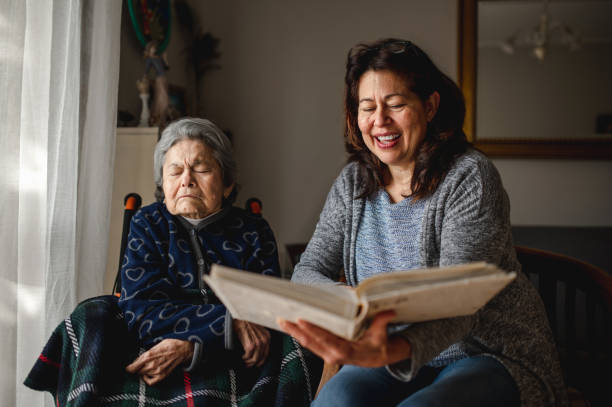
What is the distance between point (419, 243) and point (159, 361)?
71 centimetres

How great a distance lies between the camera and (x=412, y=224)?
4.10 feet

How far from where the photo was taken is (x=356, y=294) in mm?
794

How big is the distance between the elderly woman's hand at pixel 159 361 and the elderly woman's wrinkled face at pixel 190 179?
0.39 m

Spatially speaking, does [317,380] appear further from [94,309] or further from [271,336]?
[94,309]

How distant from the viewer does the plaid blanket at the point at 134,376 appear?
1175mm

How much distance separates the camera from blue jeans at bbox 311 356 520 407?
3.24ft

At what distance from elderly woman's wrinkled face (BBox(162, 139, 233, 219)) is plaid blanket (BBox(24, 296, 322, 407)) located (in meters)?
0.35

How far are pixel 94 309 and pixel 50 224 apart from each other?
434 millimetres

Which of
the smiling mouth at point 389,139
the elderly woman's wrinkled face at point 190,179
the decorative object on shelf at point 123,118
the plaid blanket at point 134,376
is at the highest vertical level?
the decorative object on shelf at point 123,118

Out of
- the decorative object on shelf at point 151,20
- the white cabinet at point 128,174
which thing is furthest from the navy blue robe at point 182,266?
the decorative object on shelf at point 151,20

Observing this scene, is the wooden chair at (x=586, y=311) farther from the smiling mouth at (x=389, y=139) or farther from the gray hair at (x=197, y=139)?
the gray hair at (x=197, y=139)

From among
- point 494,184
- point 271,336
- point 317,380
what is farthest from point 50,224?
point 494,184

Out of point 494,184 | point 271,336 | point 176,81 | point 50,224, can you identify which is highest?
point 176,81

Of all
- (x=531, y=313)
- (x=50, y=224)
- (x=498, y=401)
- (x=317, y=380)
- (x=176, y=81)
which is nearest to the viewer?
(x=498, y=401)
